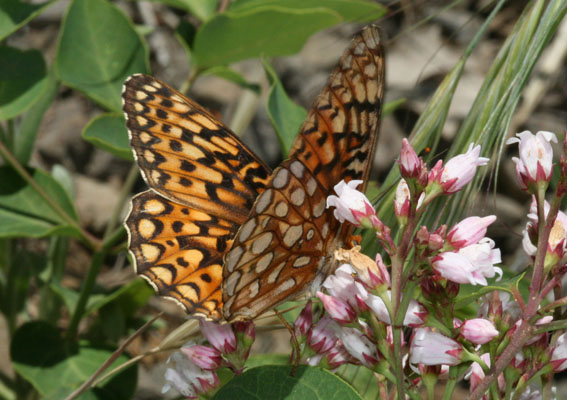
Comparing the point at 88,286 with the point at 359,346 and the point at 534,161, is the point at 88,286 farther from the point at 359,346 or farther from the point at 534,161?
the point at 534,161

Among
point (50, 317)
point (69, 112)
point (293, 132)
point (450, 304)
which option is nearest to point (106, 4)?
point (293, 132)

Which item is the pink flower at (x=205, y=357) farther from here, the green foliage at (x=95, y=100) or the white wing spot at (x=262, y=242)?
the green foliage at (x=95, y=100)

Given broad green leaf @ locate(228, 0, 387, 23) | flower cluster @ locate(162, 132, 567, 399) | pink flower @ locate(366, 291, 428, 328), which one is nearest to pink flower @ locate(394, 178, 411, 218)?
flower cluster @ locate(162, 132, 567, 399)

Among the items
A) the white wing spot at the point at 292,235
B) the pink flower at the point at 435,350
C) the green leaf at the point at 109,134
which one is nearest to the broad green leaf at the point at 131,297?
the green leaf at the point at 109,134

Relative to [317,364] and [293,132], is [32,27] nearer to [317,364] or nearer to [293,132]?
[293,132]

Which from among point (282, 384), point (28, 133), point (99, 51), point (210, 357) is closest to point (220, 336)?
point (210, 357)

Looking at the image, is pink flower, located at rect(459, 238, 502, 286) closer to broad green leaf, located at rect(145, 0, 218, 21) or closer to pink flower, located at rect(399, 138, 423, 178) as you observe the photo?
pink flower, located at rect(399, 138, 423, 178)
